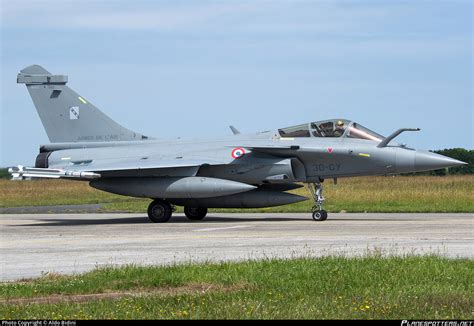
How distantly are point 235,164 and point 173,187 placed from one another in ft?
5.88

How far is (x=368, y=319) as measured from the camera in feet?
27.2

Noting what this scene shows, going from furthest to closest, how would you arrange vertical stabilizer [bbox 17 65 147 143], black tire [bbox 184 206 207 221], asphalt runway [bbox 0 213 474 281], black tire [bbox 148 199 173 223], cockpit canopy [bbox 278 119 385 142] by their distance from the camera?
vertical stabilizer [bbox 17 65 147 143] < black tire [bbox 184 206 207 221] < black tire [bbox 148 199 173 223] < cockpit canopy [bbox 278 119 385 142] < asphalt runway [bbox 0 213 474 281]

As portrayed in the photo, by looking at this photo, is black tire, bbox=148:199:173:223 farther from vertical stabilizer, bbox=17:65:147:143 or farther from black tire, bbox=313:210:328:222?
black tire, bbox=313:210:328:222

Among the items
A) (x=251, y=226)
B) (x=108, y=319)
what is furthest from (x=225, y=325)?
(x=251, y=226)

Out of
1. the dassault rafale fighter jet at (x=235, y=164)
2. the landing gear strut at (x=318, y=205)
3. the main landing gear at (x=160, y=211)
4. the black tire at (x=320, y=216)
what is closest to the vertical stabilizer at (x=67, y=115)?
the dassault rafale fighter jet at (x=235, y=164)

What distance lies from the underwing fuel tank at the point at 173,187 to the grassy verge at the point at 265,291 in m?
10.9

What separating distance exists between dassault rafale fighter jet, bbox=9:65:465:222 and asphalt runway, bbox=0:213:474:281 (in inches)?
31.2

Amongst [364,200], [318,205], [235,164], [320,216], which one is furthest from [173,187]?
[364,200]

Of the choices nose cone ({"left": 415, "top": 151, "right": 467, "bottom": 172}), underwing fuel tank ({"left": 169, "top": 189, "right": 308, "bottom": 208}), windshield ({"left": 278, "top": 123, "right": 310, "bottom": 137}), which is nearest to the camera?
nose cone ({"left": 415, "top": 151, "right": 467, "bottom": 172})

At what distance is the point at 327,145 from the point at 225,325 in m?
16.1

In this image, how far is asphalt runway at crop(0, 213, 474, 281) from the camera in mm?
14547

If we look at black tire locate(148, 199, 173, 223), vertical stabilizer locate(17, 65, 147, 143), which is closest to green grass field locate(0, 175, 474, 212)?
vertical stabilizer locate(17, 65, 147, 143)

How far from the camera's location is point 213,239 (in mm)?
18203

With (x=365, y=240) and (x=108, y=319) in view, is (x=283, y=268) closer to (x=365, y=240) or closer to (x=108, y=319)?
(x=108, y=319)
